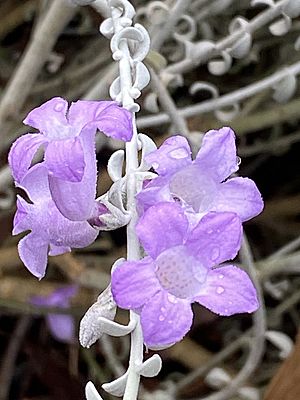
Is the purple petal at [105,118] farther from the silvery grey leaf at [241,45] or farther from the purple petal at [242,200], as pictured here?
the silvery grey leaf at [241,45]

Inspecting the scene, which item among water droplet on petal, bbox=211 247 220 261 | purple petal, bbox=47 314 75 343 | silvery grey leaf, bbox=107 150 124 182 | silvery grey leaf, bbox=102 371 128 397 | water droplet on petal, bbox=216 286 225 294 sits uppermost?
silvery grey leaf, bbox=107 150 124 182

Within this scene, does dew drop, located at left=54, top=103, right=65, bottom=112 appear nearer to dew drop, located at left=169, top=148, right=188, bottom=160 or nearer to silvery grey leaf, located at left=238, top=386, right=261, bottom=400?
dew drop, located at left=169, top=148, right=188, bottom=160

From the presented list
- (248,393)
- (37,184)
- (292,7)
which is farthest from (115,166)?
(248,393)

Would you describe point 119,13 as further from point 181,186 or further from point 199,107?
point 199,107

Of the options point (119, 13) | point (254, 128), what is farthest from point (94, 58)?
point (119, 13)

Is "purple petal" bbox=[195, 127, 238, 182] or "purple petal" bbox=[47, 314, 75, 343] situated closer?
"purple petal" bbox=[195, 127, 238, 182]

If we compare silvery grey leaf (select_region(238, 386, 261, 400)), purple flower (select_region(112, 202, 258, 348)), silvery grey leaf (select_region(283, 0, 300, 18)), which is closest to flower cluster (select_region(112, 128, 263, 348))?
purple flower (select_region(112, 202, 258, 348))

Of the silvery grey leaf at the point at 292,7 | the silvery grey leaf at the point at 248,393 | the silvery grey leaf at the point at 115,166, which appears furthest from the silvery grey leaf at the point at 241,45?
the silvery grey leaf at the point at 248,393
